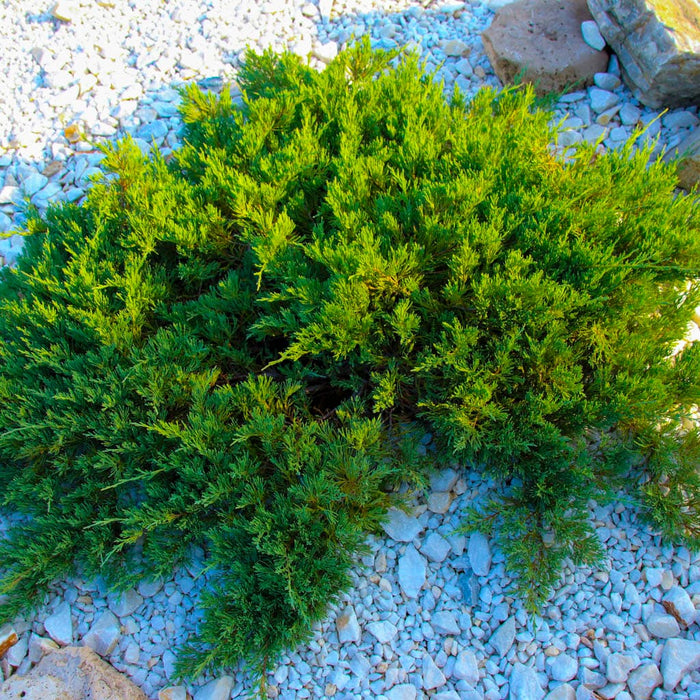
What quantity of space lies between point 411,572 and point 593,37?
3987 mm

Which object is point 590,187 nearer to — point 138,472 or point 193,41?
point 138,472

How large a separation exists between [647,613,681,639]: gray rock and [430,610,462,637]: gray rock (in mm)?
814

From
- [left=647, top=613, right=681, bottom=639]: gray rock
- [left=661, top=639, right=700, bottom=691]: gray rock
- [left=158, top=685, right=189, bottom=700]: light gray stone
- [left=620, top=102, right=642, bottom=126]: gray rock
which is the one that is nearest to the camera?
[left=661, top=639, right=700, bottom=691]: gray rock

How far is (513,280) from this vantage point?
2.84 meters

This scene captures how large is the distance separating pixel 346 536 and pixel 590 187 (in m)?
2.15

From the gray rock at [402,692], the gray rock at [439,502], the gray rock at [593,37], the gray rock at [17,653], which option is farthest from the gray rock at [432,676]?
the gray rock at [593,37]

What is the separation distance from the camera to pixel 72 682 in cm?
267

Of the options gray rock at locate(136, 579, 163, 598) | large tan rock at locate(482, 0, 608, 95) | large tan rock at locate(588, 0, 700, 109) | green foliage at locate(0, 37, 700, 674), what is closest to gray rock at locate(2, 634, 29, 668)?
green foliage at locate(0, 37, 700, 674)

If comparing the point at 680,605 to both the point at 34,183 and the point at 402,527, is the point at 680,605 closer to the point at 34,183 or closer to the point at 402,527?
the point at 402,527

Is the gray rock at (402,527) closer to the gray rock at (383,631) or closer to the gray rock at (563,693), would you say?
the gray rock at (383,631)

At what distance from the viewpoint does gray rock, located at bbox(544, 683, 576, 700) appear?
2492 mm

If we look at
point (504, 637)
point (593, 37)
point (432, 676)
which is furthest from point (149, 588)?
point (593, 37)

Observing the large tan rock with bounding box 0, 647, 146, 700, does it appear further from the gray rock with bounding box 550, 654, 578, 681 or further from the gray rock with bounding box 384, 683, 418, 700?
the gray rock with bounding box 550, 654, 578, 681

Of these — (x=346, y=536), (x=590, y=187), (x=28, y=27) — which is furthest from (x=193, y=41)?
(x=346, y=536)
